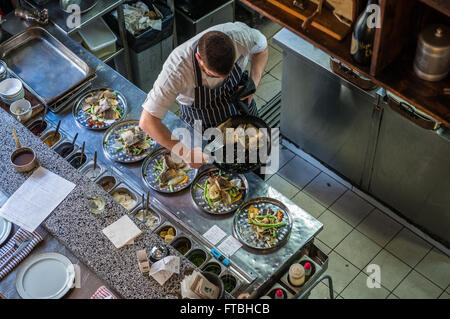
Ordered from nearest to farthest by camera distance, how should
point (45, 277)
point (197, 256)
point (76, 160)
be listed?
point (45, 277)
point (197, 256)
point (76, 160)

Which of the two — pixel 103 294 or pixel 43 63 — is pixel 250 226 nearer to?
pixel 103 294

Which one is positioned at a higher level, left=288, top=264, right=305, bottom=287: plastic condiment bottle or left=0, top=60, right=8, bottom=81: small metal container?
left=0, top=60, right=8, bottom=81: small metal container

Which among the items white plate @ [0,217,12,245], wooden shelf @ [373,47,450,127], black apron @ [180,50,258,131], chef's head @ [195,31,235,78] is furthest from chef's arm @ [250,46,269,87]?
white plate @ [0,217,12,245]

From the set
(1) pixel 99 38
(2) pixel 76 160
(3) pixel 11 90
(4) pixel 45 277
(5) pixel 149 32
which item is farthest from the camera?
(5) pixel 149 32

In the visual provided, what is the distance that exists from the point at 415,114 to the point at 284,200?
1.08 metres

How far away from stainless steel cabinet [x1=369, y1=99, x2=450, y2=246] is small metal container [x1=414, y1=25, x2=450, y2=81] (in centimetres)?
99

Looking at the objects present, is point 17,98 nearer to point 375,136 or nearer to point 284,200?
point 284,200

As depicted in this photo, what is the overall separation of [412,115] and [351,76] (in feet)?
1.73

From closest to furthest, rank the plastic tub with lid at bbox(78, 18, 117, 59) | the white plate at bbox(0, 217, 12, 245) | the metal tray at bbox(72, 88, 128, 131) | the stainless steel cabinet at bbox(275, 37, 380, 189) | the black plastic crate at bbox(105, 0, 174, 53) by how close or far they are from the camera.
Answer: the white plate at bbox(0, 217, 12, 245), the metal tray at bbox(72, 88, 128, 131), the stainless steel cabinet at bbox(275, 37, 380, 189), the plastic tub with lid at bbox(78, 18, 117, 59), the black plastic crate at bbox(105, 0, 174, 53)

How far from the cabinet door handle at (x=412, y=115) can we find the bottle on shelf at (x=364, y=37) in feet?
3.36

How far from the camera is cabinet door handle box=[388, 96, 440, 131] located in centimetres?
381

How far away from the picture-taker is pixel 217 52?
3.16m

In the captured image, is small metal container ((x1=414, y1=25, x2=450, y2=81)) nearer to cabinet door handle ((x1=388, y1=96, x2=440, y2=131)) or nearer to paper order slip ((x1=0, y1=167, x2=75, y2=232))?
cabinet door handle ((x1=388, y1=96, x2=440, y2=131))

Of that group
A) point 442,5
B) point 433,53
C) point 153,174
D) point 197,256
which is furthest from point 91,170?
point 442,5
